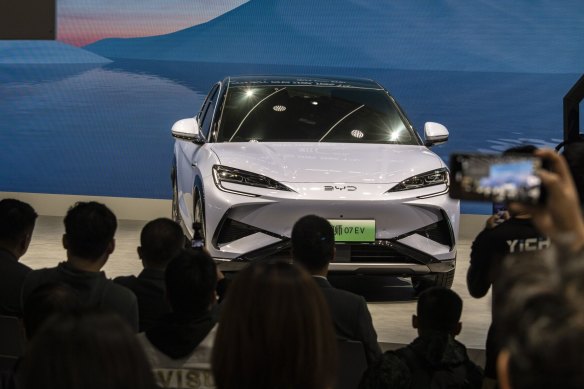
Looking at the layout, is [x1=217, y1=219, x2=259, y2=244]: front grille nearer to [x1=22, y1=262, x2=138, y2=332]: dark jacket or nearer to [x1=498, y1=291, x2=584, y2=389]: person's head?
[x1=22, y1=262, x2=138, y2=332]: dark jacket

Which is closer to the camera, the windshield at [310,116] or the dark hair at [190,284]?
the dark hair at [190,284]

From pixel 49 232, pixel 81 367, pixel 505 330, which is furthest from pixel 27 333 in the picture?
pixel 49 232

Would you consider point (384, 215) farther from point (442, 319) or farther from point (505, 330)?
point (505, 330)

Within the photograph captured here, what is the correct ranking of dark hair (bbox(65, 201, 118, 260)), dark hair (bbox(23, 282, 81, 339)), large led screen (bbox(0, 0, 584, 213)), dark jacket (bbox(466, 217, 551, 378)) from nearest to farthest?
dark hair (bbox(23, 282, 81, 339)), dark jacket (bbox(466, 217, 551, 378)), dark hair (bbox(65, 201, 118, 260)), large led screen (bbox(0, 0, 584, 213))

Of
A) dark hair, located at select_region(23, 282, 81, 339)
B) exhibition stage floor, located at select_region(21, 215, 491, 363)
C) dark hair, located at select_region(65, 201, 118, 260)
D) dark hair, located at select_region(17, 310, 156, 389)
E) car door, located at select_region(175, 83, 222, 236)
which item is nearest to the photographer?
dark hair, located at select_region(17, 310, 156, 389)

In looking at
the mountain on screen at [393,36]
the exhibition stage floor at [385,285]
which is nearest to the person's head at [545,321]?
the exhibition stage floor at [385,285]

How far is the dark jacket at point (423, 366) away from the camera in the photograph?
11.2 ft

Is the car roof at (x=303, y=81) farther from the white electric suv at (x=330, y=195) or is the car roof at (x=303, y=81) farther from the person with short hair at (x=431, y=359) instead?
the person with short hair at (x=431, y=359)

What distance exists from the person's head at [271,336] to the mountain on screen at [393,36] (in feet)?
26.8

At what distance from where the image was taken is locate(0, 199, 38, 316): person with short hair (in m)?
→ 4.48

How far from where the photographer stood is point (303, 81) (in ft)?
25.7

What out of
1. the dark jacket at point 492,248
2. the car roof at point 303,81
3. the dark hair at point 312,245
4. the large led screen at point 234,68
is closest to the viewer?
the dark jacket at point 492,248

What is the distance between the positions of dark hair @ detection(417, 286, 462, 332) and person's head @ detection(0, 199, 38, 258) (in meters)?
1.93

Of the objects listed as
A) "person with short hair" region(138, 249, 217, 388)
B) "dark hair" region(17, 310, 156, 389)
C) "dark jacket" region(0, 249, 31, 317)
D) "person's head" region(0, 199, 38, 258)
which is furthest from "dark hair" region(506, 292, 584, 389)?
"person's head" region(0, 199, 38, 258)
